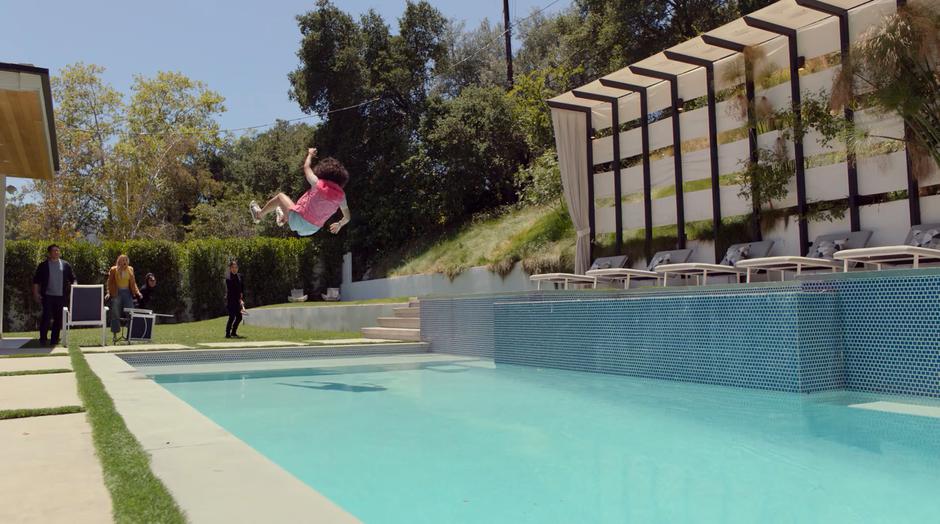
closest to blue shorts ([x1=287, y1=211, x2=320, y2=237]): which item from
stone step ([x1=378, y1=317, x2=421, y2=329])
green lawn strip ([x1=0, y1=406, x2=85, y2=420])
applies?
green lawn strip ([x1=0, y1=406, x2=85, y2=420])

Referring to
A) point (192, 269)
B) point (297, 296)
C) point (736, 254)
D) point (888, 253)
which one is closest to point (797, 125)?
point (736, 254)

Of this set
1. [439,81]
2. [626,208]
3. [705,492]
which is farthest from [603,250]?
[439,81]

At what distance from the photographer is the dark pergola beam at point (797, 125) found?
10.0 m

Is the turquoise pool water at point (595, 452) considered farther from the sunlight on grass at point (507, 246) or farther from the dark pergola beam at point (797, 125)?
the sunlight on grass at point (507, 246)

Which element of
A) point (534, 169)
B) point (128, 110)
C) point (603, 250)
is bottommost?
point (603, 250)

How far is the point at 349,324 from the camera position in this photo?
15445 millimetres

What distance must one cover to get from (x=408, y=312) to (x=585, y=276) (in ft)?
12.5

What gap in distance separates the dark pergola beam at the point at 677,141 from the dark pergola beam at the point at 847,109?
2.83 metres

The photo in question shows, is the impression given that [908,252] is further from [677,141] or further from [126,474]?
[126,474]

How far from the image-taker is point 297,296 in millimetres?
22656

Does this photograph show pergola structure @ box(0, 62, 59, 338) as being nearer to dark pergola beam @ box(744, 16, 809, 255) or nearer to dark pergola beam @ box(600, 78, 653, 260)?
dark pergola beam @ box(600, 78, 653, 260)

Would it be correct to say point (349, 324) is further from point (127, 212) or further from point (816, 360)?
point (127, 212)

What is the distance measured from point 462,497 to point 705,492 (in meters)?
1.07

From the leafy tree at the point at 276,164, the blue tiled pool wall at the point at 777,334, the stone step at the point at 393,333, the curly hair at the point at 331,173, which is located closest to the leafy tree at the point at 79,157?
the leafy tree at the point at 276,164
